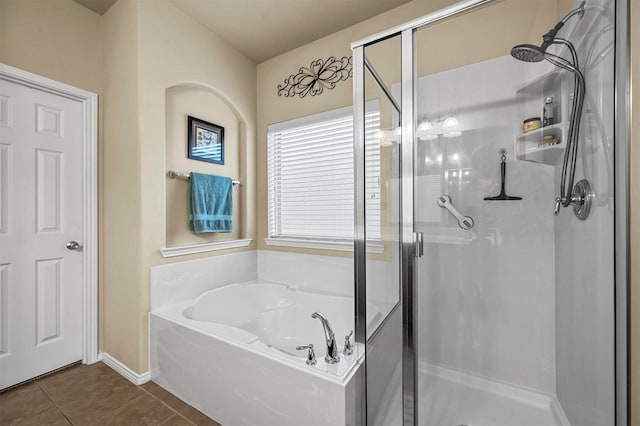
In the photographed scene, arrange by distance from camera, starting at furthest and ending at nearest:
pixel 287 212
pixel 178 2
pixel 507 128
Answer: pixel 287 212, pixel 178 2, pixel 507 128

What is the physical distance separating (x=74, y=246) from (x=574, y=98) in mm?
3036

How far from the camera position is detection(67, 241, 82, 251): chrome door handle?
2.01 meters

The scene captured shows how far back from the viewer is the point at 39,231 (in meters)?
1.89

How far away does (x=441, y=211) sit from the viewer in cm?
143

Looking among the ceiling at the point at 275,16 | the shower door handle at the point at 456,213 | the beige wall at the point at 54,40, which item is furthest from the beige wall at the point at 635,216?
the beige wall at the point at 54,40

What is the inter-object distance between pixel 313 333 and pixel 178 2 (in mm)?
2651

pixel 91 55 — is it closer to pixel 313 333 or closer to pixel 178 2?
pixel 178 2

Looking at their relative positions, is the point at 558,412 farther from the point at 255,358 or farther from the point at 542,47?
the point at 542,47

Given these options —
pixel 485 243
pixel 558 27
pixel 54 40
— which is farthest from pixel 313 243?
pixel 54 40

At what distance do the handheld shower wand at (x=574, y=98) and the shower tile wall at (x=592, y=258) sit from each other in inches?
0.9

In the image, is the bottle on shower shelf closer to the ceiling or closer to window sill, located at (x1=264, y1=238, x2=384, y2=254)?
the ceiling

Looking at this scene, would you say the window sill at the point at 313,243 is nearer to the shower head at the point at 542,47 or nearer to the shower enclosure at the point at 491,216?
the shower enclosure at the point at 491,216

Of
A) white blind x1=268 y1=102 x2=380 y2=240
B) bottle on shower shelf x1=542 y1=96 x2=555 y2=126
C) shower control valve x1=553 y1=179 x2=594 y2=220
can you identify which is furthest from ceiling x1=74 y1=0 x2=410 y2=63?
shower control valve x1=553 y1=179 x2=594 y2=220

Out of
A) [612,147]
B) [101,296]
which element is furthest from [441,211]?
[101,296]
